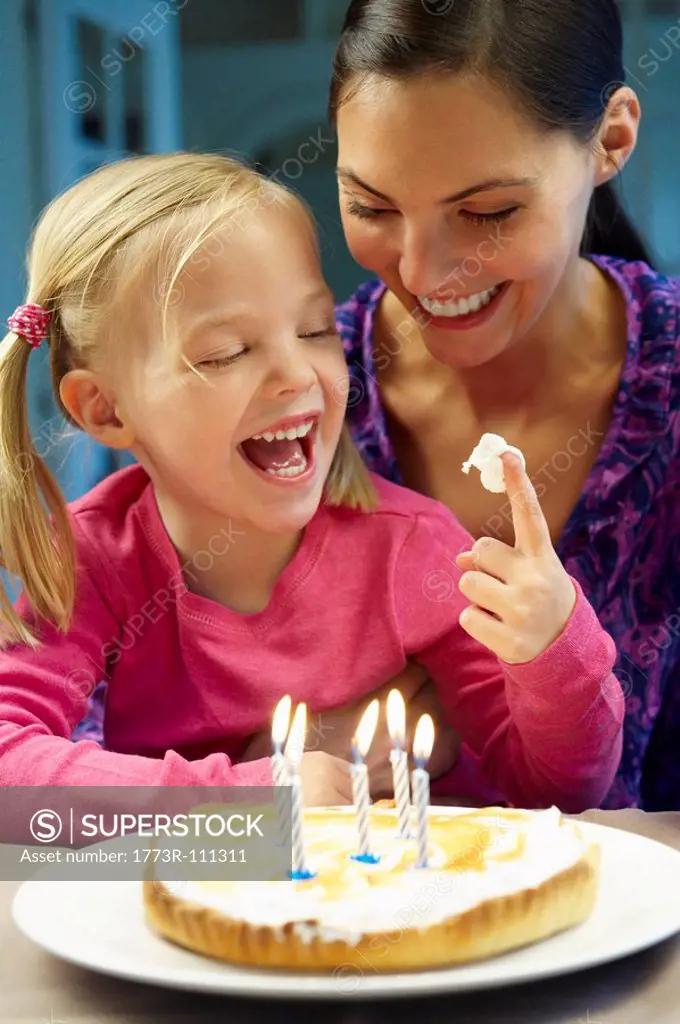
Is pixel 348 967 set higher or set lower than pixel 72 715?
higher

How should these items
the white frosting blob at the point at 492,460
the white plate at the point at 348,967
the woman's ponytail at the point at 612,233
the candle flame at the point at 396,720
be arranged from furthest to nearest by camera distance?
the woman's ponytail at the point at 612,233
the white frosting blob at the point at 492,460
the candle flame at the point at 396,720
the white plate at the point at 348,967

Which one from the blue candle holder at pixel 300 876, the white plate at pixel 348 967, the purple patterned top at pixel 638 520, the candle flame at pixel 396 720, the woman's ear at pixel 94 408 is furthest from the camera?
the purple patterned top at pixel 638 520

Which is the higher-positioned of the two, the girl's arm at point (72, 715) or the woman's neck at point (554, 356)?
the woman's neck at point (554, 356)

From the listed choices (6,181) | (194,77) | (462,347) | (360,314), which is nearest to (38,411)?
(6,181)

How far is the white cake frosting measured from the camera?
0.80 metres

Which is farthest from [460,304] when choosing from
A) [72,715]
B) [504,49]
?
[72,715]

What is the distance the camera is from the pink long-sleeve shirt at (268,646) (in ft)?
4.34

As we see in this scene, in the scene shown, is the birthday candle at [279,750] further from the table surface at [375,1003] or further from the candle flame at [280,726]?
the table surface at [375,1003]

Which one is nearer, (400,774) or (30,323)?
(400,774)

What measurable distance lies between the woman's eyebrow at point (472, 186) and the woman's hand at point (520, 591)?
1.32 ft

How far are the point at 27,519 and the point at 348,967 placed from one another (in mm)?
679

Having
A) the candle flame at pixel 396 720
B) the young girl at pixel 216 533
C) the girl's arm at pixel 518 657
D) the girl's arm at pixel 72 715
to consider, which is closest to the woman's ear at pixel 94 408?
the young girl at pixel 216 533

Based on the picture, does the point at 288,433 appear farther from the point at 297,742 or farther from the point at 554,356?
the point at 554,356

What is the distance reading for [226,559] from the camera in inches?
55.8
